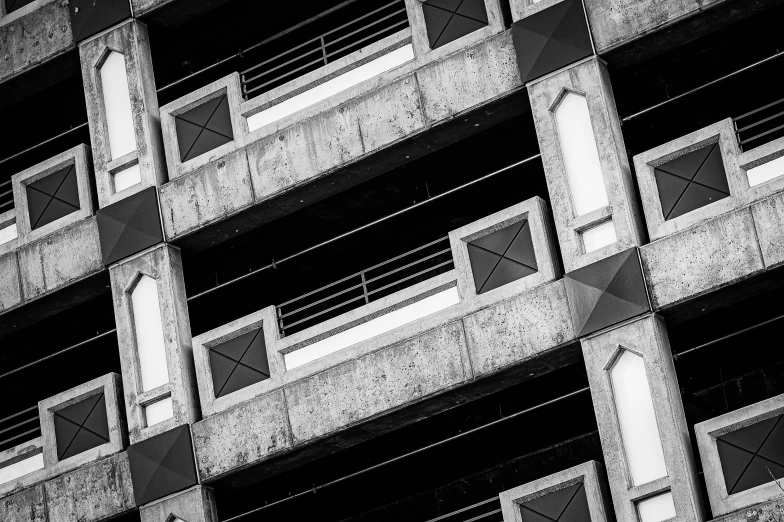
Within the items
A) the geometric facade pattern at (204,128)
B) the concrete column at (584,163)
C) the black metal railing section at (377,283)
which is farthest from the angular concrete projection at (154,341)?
the concrete column at (584,163)

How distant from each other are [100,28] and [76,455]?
648 centimetres

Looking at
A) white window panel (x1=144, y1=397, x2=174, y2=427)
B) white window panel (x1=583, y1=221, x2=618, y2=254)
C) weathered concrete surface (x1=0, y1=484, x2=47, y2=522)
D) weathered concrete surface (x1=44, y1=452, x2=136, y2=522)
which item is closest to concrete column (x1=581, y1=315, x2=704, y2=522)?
white window panel (x1=583, y1=221, x2=618, y2=254)

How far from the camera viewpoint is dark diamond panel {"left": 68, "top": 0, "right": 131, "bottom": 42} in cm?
2316

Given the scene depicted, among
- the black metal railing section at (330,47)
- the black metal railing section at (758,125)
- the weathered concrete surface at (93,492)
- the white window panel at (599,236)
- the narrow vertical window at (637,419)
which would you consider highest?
the black metal railing section at (330,47)

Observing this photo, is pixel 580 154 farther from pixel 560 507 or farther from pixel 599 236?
pixel 560 507

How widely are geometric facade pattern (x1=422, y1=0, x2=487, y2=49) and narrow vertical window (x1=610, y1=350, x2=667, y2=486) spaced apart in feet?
16.6

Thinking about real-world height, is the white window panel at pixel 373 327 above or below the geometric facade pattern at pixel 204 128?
below

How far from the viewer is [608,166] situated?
A: 18891 millimetres

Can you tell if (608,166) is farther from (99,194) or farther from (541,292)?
(99,194)

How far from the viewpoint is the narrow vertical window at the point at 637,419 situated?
1762 centimetres

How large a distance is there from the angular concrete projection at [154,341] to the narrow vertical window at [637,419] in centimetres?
599

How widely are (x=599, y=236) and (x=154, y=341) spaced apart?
6.45 metres

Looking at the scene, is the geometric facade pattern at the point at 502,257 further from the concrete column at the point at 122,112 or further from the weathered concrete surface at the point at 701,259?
the concrete column at the point at 122,112

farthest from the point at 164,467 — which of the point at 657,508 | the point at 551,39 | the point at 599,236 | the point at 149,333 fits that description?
the point at 551,39
